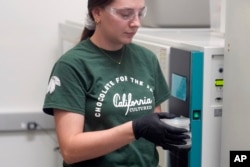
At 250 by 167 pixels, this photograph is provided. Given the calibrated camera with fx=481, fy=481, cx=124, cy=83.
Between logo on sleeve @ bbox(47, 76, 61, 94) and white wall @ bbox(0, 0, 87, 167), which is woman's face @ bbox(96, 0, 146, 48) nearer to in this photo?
logo on sleeve @ bbox(47, 76, 61, 94)

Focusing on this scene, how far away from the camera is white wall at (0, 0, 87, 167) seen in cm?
277

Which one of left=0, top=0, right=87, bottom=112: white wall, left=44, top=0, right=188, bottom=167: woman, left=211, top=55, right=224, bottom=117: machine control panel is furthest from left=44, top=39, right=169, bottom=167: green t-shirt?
left=0, top=0, right=87, bottom=112: white wall

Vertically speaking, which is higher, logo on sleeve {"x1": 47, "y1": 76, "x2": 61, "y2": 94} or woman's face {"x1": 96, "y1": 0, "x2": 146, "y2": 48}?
woman's face {"x1": 96, "y1": 0, "x2": 146, "y2": 48}

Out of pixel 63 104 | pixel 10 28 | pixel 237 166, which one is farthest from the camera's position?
pixel 10 28

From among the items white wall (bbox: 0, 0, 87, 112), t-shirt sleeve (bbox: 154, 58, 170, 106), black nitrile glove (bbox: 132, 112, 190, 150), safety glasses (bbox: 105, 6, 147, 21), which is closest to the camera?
black nitrile glove (bbox: 132, 112, 190, 150)

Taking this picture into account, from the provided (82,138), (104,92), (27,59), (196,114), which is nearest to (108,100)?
(104,92)

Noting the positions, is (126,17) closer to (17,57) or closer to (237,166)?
(237,166)

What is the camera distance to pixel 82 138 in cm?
120

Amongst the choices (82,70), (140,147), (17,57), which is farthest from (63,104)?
(17,57)

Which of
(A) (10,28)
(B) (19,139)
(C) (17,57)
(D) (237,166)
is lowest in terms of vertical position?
(B) (19,139)

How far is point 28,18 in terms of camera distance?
9.14 feet

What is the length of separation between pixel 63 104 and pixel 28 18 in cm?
166

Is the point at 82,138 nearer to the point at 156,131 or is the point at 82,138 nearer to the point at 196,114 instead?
the point at 156,131

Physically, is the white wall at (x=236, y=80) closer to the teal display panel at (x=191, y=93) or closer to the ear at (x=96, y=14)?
the teal display panel at (x=191, y=93)
